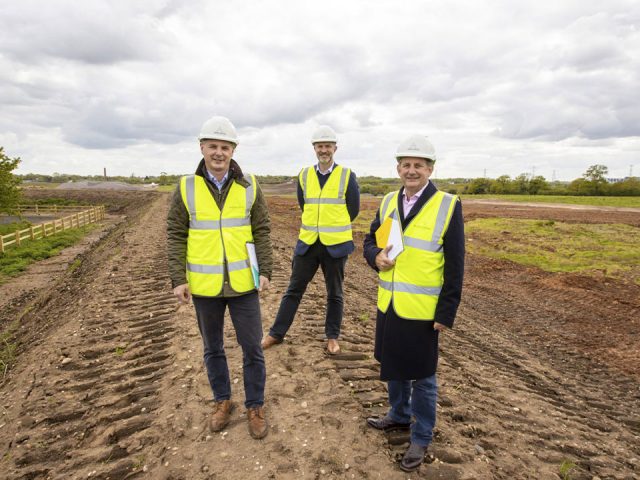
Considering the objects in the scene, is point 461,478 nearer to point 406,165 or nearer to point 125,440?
point 406,165

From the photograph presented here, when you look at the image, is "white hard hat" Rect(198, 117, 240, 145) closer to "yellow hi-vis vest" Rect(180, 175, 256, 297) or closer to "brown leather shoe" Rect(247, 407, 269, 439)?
"yellow hi-vis vest" Rect(180, 175, 256, 297)

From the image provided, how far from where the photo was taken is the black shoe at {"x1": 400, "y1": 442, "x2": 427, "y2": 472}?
9.49ft

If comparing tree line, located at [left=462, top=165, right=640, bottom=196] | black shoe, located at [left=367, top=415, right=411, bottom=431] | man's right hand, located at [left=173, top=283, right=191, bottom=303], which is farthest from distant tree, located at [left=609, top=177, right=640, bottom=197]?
man's right hand, located at [left=173, top=283, right=191, bottom=303]

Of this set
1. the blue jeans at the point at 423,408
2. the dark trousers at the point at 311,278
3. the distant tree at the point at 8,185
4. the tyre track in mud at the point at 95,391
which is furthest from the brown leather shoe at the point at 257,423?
the distant tree at the point at 8,185

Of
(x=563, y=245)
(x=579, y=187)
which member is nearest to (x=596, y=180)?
(x=579, y=187)

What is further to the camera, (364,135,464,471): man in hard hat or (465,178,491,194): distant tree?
(465,178,491,194): distant tree

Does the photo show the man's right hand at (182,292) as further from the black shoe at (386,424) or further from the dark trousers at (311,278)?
the black shoe at (386,424)

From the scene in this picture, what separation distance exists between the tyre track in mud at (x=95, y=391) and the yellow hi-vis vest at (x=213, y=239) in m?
1.52

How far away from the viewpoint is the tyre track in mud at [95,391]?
3.30 meters

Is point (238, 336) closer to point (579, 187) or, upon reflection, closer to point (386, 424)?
point (386, 424)

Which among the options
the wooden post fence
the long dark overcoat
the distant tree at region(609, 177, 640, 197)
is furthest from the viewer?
the distant tree at region(609, 177, 640, 197)

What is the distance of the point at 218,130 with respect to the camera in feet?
9.62

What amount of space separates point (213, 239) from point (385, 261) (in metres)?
1.29

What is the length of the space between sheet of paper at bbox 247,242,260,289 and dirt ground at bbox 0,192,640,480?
1275mm
